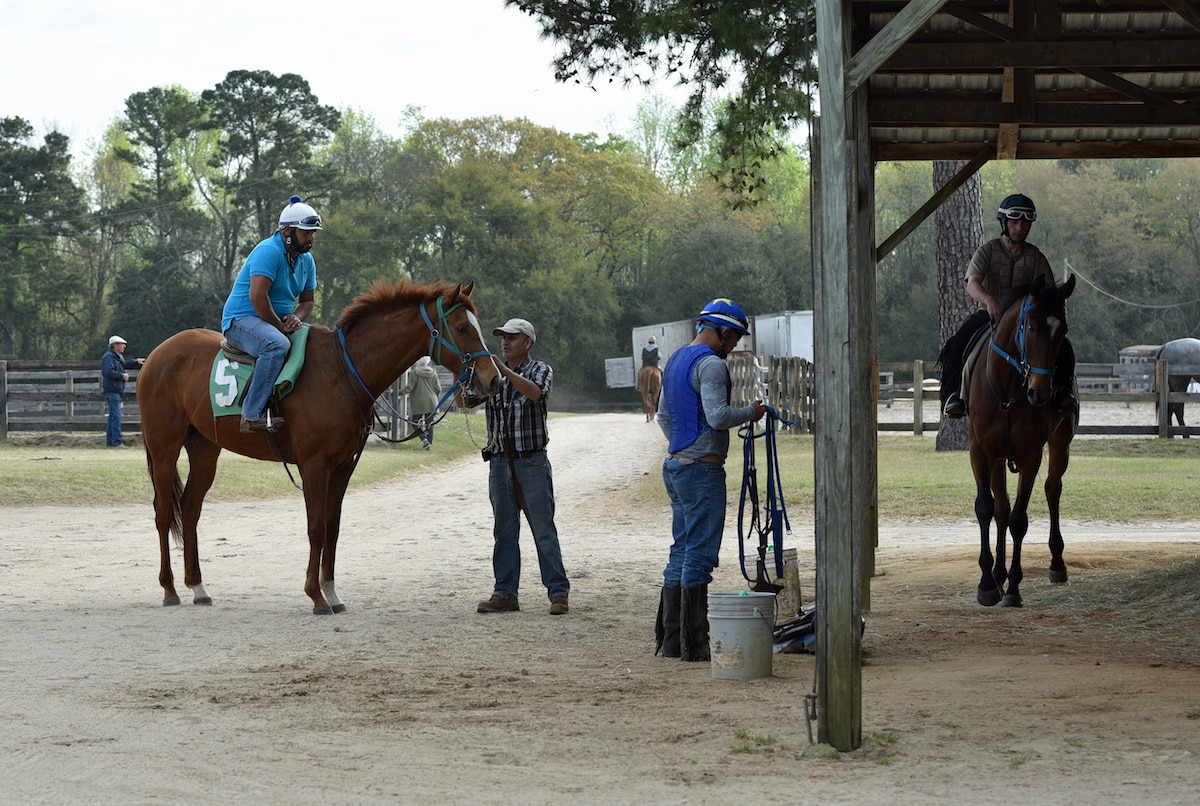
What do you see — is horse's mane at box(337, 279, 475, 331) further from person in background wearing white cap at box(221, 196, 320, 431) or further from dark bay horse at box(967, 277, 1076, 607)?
dark bay horse at box(967, 277, 1076, 607)

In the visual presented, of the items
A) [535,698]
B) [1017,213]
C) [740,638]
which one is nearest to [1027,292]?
[1017,213]

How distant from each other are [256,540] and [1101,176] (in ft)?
188

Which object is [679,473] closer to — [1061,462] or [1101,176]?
[1061,462]

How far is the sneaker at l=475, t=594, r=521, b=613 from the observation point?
9516 mm

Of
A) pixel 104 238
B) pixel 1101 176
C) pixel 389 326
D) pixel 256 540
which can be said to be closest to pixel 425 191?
pixel 104 238

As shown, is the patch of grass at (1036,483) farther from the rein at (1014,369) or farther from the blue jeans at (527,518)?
the blue jeans at (527,518)

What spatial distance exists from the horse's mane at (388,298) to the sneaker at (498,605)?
7.48 ft

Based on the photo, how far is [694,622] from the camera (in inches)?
299

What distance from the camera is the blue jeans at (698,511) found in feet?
24.4

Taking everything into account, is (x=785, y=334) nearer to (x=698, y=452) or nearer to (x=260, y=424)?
(x=260, y=424)

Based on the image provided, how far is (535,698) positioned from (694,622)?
4.54 ft

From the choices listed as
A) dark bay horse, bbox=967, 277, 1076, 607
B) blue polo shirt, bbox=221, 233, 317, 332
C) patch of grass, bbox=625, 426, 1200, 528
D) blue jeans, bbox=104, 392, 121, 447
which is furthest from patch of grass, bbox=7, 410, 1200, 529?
dark bay horse, bbox=967, 277, 1076, 607

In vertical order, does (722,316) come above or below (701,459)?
above

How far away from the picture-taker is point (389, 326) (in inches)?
382
